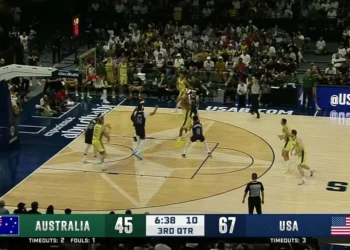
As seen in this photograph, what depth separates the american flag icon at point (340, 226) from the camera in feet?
59.9

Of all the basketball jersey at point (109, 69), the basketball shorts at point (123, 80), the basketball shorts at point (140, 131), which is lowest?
the basketball shorts at point (140, 131)

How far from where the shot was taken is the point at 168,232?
18375 millimetres

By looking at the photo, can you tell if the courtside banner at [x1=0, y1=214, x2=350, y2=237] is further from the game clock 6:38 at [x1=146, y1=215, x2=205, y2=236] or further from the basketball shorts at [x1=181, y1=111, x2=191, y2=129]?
the basketball shorts at [x1=181, y1=111, x2=191, y2=129]

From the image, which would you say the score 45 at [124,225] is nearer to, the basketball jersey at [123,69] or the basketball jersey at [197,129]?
the basketball jersey at [197,129]

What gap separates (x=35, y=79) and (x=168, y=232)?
20.2 m

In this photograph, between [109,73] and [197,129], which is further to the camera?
[109,73]

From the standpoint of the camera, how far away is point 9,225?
18.2 meters

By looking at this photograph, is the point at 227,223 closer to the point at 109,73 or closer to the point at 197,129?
the point at 197,129

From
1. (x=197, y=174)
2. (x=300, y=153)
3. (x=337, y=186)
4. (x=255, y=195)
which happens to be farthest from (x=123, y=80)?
(x=255, y=195)

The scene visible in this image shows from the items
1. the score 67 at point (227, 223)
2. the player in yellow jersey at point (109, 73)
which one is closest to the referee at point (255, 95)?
the player in yellow jersey at point (109, 73)

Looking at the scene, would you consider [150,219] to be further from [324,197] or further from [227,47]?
[227,47]
